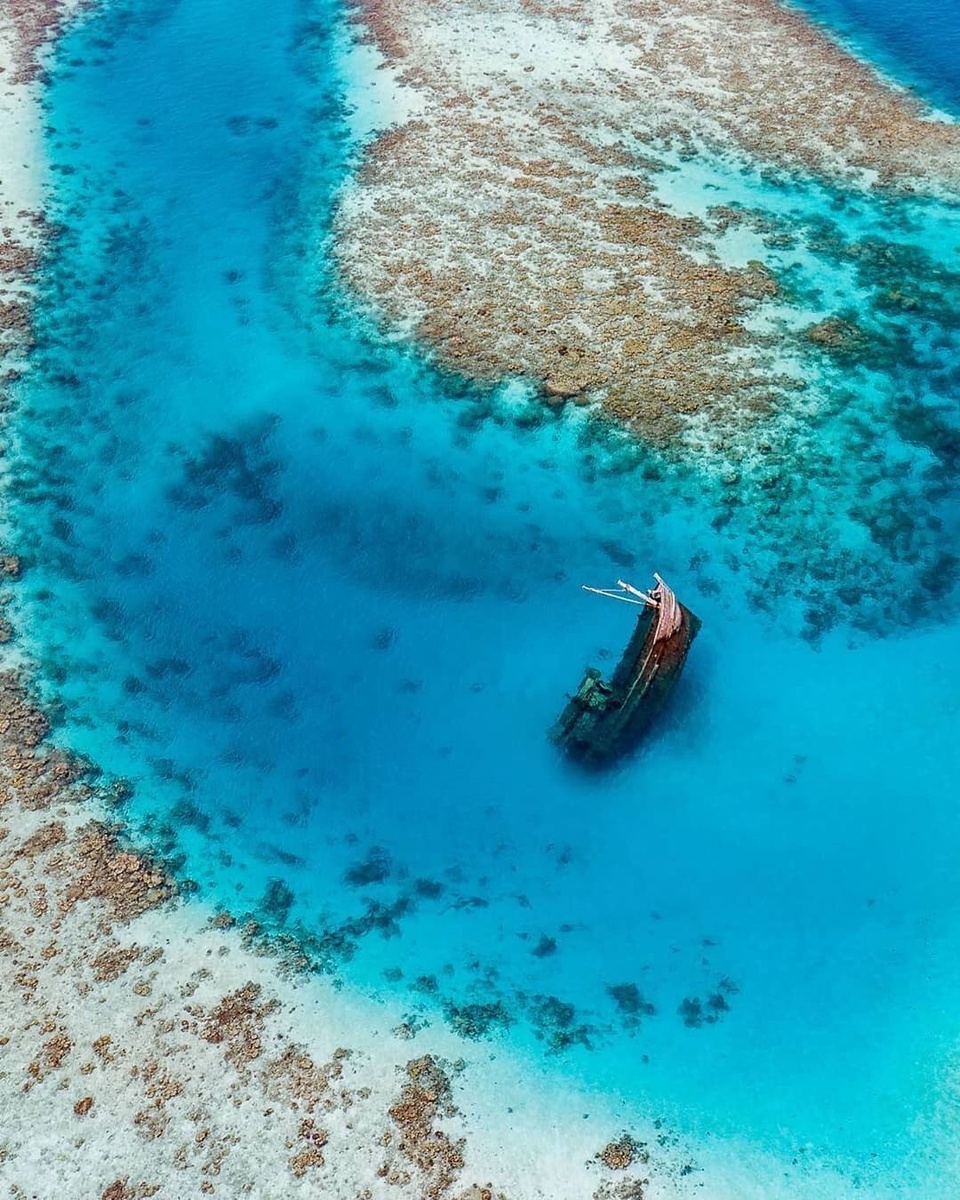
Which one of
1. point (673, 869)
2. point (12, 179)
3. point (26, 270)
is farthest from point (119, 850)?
point (12, 179)

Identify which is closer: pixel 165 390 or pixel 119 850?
pixel 119 850

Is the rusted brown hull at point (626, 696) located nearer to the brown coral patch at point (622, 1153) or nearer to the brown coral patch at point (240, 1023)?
the brown coral patch at point (622, 1153)

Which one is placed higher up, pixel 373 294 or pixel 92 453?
pixel 373 294

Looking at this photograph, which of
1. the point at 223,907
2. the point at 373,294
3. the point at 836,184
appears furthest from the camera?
the point at 836,184

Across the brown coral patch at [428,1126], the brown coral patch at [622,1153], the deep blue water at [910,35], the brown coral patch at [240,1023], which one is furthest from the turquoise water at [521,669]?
the deep blue water at [910,35]

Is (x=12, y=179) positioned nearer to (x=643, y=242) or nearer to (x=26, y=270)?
(x=26, y=270)

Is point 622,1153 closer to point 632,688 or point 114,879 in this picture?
point 632,688

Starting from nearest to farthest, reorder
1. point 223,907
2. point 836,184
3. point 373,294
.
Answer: point 223,907 → point 373,294 → point 836,184

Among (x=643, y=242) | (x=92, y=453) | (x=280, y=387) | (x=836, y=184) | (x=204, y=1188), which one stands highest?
(x=836, y=184)

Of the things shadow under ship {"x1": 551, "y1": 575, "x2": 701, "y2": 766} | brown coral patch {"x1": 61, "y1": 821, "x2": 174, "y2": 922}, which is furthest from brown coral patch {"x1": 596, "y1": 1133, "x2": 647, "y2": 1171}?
brown coral patch {"x1": 61, "y1": 821, "x2": 174, "y2": 922}
